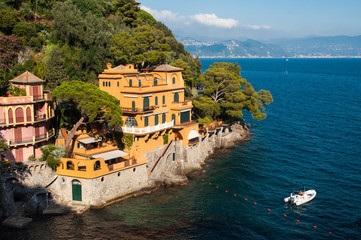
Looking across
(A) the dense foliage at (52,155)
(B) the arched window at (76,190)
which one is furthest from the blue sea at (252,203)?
(A) the dense foliage at (52,155)

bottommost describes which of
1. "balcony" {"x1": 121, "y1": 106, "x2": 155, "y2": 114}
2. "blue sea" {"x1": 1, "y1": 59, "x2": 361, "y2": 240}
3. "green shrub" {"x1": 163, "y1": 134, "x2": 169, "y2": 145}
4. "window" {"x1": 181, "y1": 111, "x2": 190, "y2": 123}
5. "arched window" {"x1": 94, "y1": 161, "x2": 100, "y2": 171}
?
"blue sea" {"x1": 1, "y1": 59, "x2": 361, "y2": 240}

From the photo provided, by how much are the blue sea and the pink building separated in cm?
859

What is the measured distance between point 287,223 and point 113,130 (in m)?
22.8

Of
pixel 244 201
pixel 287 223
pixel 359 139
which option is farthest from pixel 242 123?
pixel 287 223

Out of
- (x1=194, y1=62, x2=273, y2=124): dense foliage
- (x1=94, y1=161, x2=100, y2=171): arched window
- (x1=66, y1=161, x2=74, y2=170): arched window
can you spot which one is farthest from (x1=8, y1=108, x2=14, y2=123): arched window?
(x1=194, y1=62, x2=273, y2=124): dense foliage

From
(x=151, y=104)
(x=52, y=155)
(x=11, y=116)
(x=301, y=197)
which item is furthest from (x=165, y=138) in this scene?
(x=11, y=116)

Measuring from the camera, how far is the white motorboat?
36938 mm

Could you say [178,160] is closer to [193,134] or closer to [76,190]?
[193,134]

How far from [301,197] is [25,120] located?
3125 centimetres

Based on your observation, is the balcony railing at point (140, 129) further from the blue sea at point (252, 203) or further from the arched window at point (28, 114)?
the arched window at point (28, 114)

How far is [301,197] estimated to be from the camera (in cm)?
3712

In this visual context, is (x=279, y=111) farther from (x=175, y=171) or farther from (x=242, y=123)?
(x=175, y=171)

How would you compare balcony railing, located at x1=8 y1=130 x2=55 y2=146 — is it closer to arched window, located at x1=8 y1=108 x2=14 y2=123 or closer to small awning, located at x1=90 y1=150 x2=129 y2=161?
arched window, located at x1=8 y1=108 x2=14 y2=123

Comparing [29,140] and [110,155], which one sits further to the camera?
[110,155]
